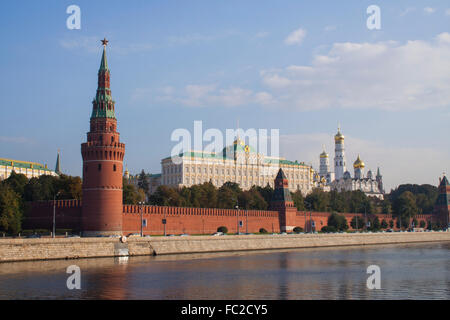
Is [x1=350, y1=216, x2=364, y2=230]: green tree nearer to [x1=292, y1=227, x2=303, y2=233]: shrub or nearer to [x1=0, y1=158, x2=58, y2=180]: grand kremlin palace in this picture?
[x1=292, y1=227, x2=303, y2=233]: shrub

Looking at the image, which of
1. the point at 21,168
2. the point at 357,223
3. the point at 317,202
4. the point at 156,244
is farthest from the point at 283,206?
the point at 21,168

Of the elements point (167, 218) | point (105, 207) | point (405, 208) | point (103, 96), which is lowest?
point (167, 218)

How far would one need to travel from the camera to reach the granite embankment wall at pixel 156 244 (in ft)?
150

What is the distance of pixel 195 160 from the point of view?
13862 centimetres

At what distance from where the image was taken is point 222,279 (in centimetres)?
3450

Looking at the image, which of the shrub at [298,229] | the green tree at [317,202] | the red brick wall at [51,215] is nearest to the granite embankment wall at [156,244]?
the shrub at [298,229]

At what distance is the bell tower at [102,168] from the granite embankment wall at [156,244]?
799 cm

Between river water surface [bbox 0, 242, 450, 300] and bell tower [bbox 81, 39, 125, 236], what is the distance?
13594 millimetres

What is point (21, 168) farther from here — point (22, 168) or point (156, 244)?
point (156, 244)

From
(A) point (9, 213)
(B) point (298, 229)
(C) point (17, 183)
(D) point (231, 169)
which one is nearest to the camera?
(A) point (9, 213)

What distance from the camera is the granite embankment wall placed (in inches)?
1800

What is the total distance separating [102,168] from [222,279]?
100ft

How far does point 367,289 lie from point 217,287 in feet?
25.8

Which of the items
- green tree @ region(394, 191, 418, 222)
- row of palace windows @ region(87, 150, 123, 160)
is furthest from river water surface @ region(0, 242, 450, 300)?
green tree @ region(394, 191, 418, 222)
